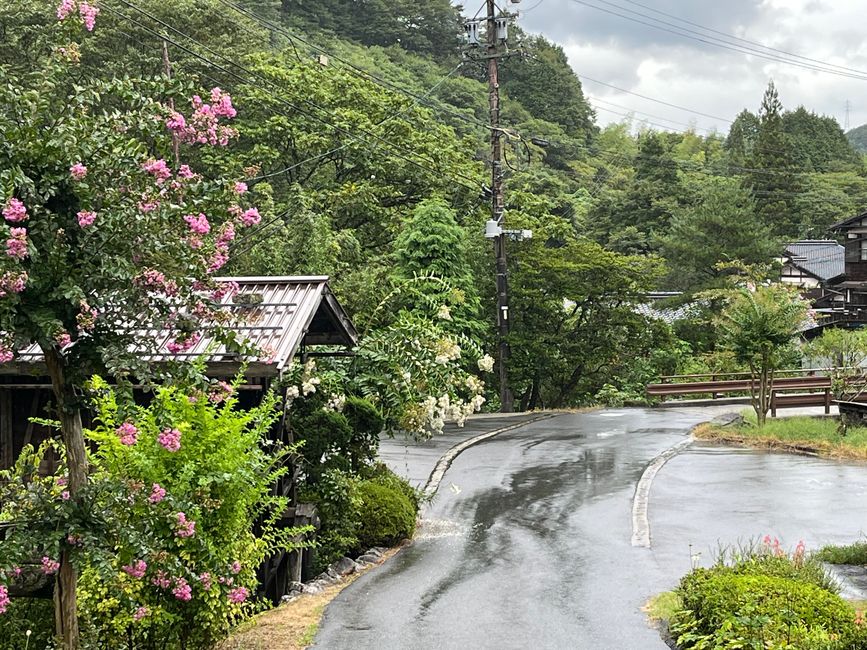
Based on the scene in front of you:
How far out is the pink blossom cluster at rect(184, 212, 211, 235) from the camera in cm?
659

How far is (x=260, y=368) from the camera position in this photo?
33.3 feet

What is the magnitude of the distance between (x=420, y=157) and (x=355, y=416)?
69.8 feet

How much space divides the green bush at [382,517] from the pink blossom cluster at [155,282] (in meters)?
7.75

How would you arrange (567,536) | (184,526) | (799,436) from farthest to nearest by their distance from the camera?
(799,436) < (567,536) < (184,526)

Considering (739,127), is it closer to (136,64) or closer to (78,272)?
(136,64)

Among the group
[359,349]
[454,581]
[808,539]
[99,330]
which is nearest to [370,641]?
[454,581]

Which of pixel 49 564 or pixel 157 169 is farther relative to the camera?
pixel 157 169

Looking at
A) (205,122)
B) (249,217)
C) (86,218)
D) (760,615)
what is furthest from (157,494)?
(760,615)

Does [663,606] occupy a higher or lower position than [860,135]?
lower

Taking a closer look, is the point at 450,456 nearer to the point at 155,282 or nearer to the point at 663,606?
the point at 663,606

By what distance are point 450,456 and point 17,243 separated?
1671cm

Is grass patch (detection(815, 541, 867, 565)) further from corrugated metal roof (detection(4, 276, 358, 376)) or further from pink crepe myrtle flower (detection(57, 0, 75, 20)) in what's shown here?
pink crepe myrtle flower (detection(57, 0, 75, 20))

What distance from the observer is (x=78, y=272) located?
6164 millimetres

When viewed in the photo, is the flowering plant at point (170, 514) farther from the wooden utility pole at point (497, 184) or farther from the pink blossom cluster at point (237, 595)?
the wooden utility pole at point (497, 184)
